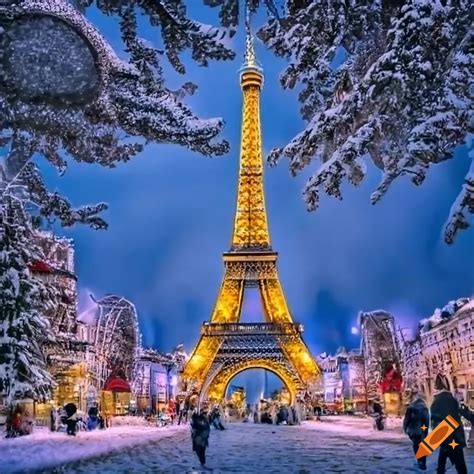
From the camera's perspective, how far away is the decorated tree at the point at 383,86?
4.22 m

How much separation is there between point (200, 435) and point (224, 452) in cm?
40

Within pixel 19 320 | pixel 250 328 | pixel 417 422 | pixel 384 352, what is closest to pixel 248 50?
pixel 384 352

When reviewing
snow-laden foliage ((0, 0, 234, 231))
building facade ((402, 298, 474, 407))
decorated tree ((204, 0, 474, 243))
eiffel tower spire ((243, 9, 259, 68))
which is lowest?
building facade ((402, 298, 474, 407))

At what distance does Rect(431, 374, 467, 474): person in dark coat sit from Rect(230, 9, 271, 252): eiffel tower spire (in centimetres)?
347

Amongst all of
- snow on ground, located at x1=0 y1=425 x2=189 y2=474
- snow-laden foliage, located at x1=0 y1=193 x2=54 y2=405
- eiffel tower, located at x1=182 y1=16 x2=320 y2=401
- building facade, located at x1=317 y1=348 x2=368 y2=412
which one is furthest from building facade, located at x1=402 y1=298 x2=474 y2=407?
eiffel tower, located at x1=182 y1=16 x2=320 y2=401

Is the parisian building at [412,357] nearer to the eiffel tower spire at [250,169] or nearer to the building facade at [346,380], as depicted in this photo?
the building facade at [346,380]

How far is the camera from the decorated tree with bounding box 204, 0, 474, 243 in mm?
4219

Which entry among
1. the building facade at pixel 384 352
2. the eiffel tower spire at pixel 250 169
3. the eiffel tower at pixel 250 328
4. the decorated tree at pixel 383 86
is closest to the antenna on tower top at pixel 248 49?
the eiffel tower spire at pixel 250 169

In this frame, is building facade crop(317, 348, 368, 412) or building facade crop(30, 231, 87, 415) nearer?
building facade crop(30, 231, 87, 415)

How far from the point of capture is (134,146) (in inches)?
247

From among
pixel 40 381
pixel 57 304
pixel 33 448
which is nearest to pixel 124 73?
pixel 57 304

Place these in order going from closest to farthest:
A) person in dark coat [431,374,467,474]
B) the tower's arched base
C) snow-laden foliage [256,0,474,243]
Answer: snow-laden foliage [256,0,474,243], person in dark coat [431,374,467,474], the tower's arched base

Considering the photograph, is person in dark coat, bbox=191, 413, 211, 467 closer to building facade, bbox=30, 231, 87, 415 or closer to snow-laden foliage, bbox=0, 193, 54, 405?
building facade, bbox=30, 231, 87, 415

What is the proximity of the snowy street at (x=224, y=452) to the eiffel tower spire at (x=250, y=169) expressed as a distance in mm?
2959
